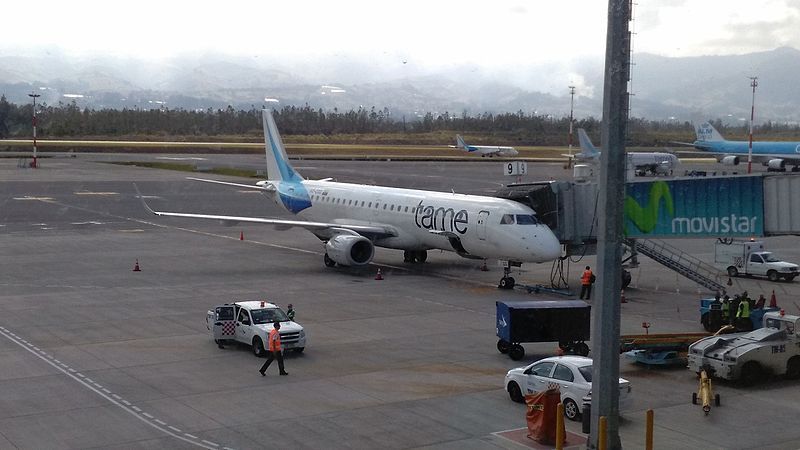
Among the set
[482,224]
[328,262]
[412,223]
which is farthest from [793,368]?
[328,262]

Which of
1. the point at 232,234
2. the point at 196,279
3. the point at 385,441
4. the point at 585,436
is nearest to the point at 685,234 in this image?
the point at 585,436

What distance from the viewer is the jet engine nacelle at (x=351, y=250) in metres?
44.0

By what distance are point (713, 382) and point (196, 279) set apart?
78.5 ft

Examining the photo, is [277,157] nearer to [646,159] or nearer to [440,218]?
[440,218]

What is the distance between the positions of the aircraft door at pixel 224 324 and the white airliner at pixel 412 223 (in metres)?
14.4

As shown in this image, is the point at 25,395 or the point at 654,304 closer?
the point at 25,395

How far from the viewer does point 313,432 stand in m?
20.2

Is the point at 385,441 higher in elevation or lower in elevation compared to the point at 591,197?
lower

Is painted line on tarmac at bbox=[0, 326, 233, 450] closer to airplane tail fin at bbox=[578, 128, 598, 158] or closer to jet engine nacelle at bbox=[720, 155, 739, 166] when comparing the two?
airplane tail fin at bbox=[578, 128, 598, 158]

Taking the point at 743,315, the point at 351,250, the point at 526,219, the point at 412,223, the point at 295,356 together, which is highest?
the point at 526,219

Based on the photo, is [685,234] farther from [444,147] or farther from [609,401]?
[444,147]

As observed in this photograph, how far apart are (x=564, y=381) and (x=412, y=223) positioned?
23.1 meters

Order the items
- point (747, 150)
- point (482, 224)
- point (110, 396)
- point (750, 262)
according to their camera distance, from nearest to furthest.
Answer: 1. point (110, 396)
2. point (482, 224)
3. point (750, 262)
4. point (747, 150)

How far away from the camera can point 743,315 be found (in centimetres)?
3081
